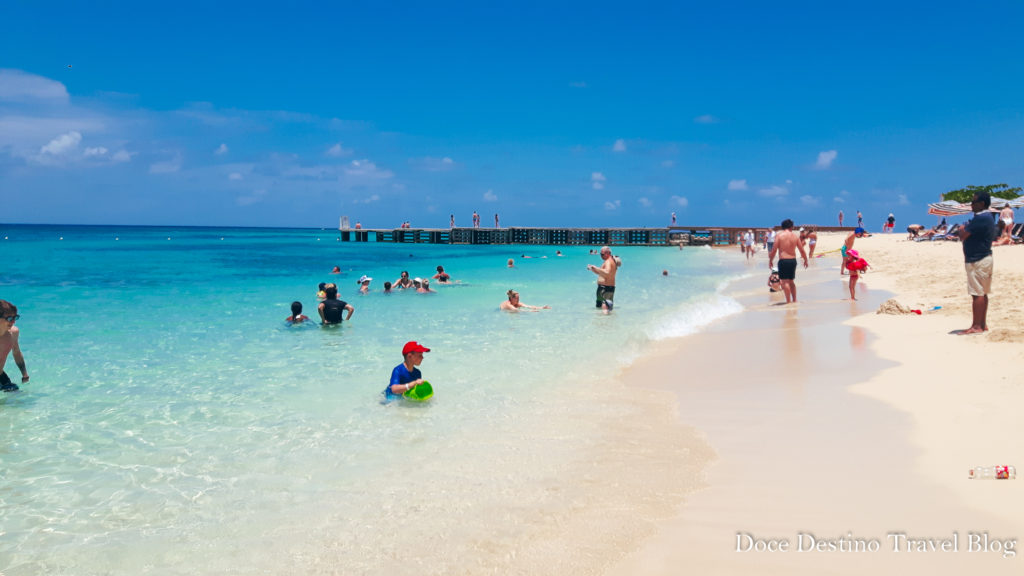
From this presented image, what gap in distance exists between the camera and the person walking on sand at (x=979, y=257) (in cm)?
796

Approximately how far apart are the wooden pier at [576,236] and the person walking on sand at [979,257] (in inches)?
2153

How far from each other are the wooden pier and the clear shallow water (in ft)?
182

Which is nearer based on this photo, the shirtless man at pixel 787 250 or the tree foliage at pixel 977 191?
the shirtless man at pixel 787 250

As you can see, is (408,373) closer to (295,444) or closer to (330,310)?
(295,444)

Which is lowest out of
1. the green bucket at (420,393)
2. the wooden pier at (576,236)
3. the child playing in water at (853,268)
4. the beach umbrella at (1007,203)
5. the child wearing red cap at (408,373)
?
the green bucket at (420,393)

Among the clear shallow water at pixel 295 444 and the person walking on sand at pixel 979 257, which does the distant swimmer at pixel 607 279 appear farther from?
the person walking on sand at pixel 979 257

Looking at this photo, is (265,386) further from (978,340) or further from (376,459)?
(978,340)

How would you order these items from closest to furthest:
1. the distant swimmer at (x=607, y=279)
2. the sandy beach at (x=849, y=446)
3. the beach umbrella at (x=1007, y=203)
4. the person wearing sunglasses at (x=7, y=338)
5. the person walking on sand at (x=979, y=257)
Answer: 1. the sandy beach at (x=849, y=446)
2. the person wearing sunglasses at (x=7, y=338)
3. the person walking on sand at (x=979, y=257)
4. the distant swimmer at (x=607, y=279)
5. the beach umbrella at (x=1007, y=203)

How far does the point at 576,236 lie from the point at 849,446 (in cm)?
6849

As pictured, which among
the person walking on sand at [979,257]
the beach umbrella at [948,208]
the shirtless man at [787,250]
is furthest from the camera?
the beach umbrella at [948,208]

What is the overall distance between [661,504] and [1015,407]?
350 centimetres

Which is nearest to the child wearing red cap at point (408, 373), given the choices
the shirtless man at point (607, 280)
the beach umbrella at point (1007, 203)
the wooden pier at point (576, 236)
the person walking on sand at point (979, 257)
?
the person walking on sand at point (979, 257)

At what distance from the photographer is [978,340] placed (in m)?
7.66

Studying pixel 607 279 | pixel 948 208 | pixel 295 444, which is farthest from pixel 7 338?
pixel 948 208
